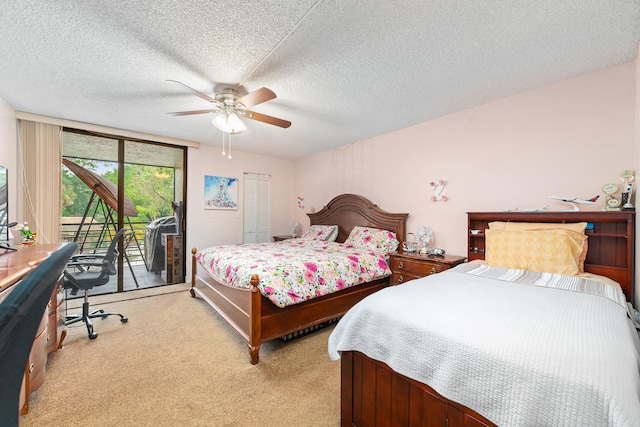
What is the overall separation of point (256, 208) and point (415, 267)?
133 inches

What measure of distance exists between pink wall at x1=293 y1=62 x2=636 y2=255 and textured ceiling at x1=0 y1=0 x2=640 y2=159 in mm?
189

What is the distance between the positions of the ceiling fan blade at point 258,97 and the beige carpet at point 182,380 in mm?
2191

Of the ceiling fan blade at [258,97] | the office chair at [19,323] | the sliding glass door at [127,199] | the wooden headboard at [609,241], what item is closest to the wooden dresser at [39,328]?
the office chair at [19,323]

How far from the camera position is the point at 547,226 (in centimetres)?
223

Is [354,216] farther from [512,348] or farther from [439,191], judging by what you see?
[512,348]

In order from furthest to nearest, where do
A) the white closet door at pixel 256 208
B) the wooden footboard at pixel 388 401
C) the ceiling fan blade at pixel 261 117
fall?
the white closet door at pixel 256 208 < the ceiling fan blade at pixel 261 117 < the wooden footboard at pixel 388 401

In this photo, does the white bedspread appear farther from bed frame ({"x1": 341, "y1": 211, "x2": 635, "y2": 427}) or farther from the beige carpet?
the beige carpet

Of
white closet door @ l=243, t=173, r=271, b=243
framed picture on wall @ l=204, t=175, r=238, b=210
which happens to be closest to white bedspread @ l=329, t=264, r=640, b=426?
framed picture on wall @ l=204, t=175, r=238, b=210

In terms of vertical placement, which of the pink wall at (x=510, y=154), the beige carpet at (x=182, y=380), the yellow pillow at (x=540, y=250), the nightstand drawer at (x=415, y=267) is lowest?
the beige carpet at (x=182, y=380)

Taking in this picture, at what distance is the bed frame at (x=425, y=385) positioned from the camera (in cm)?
113

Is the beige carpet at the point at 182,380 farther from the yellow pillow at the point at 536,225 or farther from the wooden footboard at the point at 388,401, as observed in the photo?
the yellow pillow at the point at 536,225

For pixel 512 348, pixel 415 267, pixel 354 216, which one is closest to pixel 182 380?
pixel 512 348

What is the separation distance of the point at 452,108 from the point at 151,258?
16.5 feet

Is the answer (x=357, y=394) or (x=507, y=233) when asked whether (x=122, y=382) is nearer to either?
(x=357, y=394)
